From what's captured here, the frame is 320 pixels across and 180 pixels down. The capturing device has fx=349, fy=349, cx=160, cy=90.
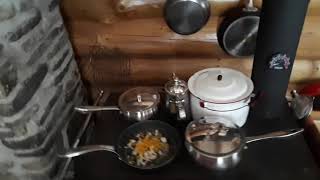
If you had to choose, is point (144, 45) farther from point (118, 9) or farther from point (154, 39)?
point (118, 9)

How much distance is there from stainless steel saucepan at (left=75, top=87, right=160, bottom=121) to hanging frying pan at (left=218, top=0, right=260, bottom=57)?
0.29 m

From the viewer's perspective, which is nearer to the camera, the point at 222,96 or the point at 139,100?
the point at 222,96

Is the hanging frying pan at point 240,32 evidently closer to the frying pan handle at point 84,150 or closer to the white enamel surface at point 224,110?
the white enamel surface at point 224,110

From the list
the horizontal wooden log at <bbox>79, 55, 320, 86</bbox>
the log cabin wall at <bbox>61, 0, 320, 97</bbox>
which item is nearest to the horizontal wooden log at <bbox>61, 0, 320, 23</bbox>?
the log cabin wall at <bbox>61, 0, 320, 97</bbox>

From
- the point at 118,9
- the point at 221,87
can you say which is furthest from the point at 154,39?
the point at 221,87

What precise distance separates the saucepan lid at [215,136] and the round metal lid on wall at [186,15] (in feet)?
1.07

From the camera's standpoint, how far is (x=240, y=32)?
108 centimetres

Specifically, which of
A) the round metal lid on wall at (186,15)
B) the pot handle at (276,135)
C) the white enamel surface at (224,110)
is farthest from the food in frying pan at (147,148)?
the round metal lid on wall at (186,15)

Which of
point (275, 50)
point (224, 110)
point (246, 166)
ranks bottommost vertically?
point (246, 166)

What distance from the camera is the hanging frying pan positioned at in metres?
1.06

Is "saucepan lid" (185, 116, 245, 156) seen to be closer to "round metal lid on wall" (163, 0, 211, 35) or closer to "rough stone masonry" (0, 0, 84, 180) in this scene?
"round metal lid on wall" (163, 0, 211, 35)

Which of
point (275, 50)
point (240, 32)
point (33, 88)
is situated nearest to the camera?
point (275, 50)

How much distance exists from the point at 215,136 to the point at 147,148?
0.18 metres

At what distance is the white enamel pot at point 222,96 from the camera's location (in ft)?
2.96
